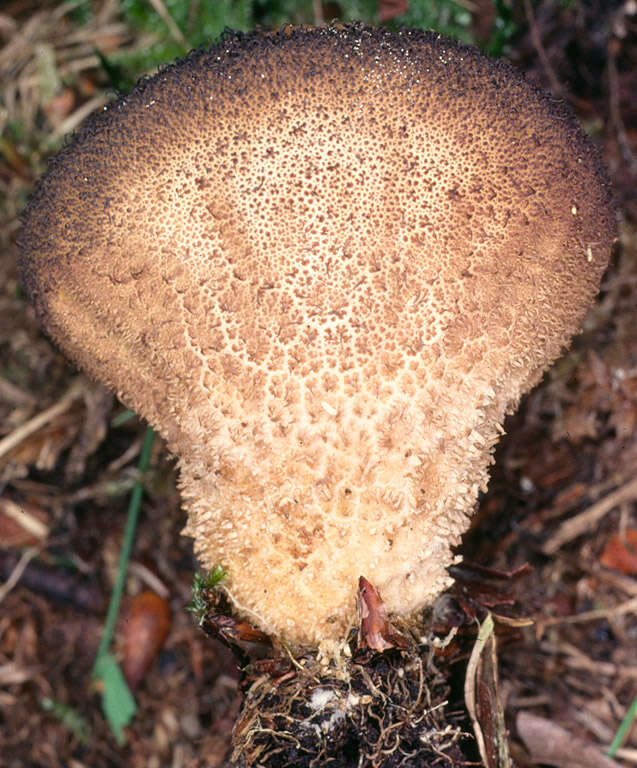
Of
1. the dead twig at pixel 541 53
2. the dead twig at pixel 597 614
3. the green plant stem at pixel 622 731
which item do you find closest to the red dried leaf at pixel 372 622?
the dead twig at pixel 597 614

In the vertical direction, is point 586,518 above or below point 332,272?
below

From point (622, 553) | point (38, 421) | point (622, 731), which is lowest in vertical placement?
point (622, 731)

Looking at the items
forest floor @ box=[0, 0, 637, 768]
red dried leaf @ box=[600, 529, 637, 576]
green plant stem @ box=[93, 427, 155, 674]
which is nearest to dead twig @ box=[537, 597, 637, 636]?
forest floor @ box=[0, 0, 637, 768]

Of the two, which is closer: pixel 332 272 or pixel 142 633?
pixel 332 272

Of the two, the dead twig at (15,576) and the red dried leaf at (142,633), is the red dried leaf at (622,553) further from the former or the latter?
the dead twig at (15,576)

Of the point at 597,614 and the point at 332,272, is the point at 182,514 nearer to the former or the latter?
the point at 332,272

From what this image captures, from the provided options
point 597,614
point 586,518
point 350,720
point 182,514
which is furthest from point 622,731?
point 182,514

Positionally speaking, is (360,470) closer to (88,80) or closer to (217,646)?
(217,646)
